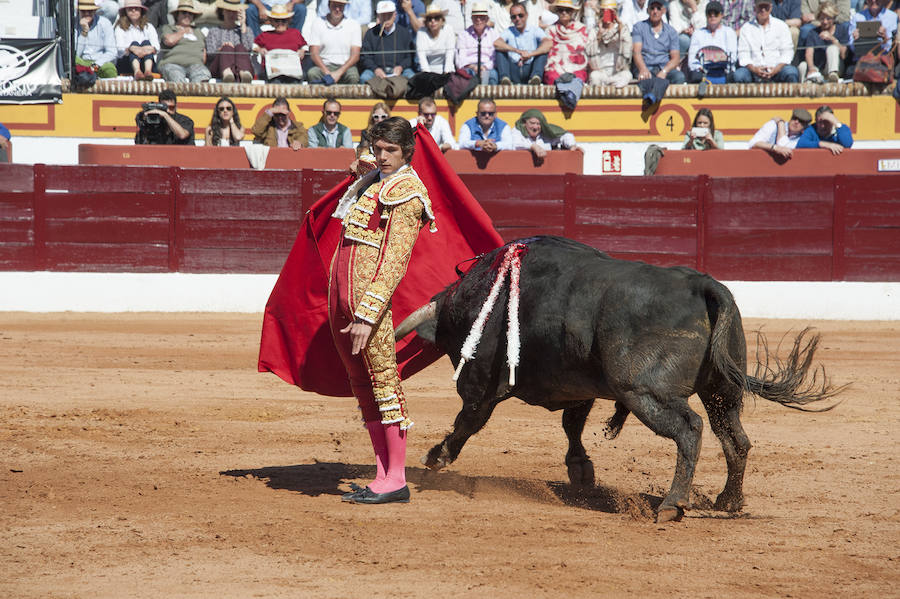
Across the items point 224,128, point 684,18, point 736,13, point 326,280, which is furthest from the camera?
point 684,18

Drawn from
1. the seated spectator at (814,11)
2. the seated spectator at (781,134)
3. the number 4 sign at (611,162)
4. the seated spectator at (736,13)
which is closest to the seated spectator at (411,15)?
the number 4 sign at (611,162)

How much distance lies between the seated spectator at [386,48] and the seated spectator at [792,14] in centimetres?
377

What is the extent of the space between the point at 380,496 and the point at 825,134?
316 inches

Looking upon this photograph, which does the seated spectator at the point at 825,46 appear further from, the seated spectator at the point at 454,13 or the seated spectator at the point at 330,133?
the seated spectator at the point at 330,133

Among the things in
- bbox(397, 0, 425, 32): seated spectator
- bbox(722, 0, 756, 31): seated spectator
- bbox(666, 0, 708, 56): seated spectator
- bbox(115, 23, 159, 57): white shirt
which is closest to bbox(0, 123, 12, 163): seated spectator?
bbox(115, 23, 159, 57): white shirt

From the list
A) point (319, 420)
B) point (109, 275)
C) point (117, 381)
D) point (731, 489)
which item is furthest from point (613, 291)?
point (109, 275)

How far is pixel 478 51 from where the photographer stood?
1120 cm

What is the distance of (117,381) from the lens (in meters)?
6.35

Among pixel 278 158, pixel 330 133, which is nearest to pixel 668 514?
pixel 278 158

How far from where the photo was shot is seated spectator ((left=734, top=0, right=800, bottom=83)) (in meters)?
11.0

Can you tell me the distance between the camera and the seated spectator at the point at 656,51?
36.6 ft

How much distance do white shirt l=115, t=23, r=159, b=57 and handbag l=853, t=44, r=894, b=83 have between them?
277 inches

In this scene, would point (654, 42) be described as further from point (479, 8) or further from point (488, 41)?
point (479, 8)

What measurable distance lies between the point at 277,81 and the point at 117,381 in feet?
18.8
